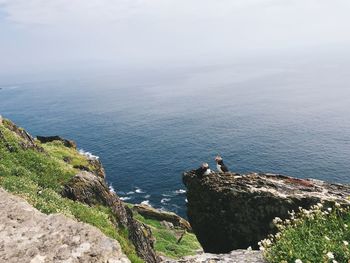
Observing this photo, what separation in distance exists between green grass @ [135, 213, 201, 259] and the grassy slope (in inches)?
972

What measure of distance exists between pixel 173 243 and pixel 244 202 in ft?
128

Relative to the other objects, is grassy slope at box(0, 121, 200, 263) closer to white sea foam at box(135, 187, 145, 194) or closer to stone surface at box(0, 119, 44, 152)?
stone surface at box(0, 119, 44, 152)

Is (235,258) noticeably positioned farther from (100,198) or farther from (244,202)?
(100,198)

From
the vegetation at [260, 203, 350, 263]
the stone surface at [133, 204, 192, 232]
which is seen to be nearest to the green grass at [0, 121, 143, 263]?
the vegetation at [260, 203, 350, 263]

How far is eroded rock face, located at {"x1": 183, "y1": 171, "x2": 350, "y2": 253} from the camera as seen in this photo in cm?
2556

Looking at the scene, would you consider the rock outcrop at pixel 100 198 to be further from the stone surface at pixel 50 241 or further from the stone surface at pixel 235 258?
the stone surface at pixel 50 241

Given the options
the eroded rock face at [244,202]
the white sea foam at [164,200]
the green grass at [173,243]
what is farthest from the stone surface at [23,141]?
the white sea foam at [164,200]

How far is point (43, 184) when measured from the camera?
2475 cm

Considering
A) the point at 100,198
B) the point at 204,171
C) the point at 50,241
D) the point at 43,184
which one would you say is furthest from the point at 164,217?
the point at 50,241

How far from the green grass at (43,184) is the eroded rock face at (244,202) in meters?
7.42

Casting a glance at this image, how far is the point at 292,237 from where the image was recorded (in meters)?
14.4

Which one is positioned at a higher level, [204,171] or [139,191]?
[204,171]

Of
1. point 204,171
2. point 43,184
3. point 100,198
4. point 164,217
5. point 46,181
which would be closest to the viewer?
point 43,184

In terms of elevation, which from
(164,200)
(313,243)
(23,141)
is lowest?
(164,200)
